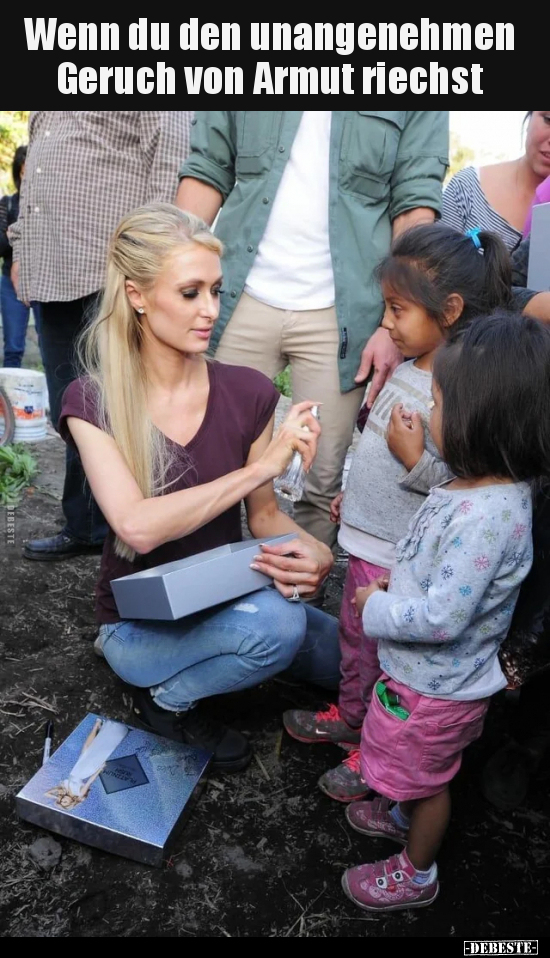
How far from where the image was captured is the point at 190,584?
5.80ft

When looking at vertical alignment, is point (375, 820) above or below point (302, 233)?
below

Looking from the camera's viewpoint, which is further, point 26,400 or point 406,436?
point 26,400

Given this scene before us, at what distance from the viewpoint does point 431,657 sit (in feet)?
5.02

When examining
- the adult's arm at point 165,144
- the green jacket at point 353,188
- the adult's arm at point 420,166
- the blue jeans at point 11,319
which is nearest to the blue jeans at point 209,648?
the green jacket at point 353,188

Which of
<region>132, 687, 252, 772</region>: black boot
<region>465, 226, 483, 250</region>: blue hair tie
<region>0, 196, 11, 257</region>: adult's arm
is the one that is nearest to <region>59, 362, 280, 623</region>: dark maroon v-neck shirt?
<region>132, 687, 252, 772</region>: black boot

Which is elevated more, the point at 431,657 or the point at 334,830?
the point at 431,657

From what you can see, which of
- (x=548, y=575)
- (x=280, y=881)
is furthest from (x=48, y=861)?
(x=548, y=575)

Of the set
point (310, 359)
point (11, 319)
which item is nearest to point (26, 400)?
point (11, 319)

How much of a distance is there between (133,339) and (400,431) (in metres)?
0.77

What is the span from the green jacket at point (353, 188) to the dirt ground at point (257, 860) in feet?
4.09

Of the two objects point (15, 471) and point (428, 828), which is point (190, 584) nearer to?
point (428, 828)

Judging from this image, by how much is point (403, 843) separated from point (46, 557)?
1947 mm

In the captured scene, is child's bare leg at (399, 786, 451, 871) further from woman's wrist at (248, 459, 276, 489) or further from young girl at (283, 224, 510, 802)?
woman's wrist at (248, 459, 276, 489)
